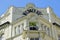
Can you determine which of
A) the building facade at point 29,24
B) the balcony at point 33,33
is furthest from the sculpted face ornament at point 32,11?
the balcony at point 33,33

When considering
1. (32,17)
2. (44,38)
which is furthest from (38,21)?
(44,38)

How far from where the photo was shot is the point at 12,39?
1357 inches

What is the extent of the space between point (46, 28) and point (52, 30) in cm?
100

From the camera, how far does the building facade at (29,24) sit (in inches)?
1296

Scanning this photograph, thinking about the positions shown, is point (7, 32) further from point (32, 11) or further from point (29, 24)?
point (32, 11)

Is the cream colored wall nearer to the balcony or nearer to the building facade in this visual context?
the building facade

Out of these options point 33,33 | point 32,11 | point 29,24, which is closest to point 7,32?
point 29,24

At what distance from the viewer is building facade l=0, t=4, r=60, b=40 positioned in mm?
32906

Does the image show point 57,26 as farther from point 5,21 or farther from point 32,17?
point 5,21

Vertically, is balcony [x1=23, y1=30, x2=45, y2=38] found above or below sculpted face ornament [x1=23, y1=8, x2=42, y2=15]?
below

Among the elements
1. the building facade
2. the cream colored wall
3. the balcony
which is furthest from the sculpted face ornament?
the balcony

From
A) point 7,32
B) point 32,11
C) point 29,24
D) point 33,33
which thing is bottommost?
point 33,33

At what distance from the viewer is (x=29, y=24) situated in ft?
114

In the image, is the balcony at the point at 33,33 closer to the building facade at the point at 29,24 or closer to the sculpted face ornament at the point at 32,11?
the building facade at the point at 29,24
